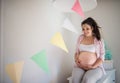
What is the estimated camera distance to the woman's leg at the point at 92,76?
4.73 ft

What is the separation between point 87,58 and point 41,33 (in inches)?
18.6

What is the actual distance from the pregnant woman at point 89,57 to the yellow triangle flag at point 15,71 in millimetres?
434

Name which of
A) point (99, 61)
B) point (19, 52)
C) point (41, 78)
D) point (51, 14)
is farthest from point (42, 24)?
point (99, 61)

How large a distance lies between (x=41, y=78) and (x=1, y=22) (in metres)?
0.64

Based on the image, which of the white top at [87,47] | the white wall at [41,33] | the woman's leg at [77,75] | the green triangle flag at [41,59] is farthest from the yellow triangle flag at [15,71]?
the white top at [87,47]

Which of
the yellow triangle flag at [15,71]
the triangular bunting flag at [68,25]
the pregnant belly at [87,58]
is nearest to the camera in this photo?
the yellow triangle flag at [15,71]

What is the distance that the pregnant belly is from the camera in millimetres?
1573

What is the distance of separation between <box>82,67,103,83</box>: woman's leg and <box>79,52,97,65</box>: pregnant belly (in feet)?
0.27

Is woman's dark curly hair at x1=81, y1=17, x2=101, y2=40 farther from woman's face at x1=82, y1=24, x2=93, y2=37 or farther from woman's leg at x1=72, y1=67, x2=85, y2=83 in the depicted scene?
woman's leg at x1=72, y1=67, x2=85, y2=83

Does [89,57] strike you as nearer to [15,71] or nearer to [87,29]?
[87,29]

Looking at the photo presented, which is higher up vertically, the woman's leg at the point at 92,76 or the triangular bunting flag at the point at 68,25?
the triangular bunting flag at the point at 68,25

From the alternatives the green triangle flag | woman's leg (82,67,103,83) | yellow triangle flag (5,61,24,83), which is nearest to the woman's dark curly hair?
woman's leg (82,67,103,83)

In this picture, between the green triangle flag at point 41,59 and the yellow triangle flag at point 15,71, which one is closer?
the yellow triangle flag at point 15,71

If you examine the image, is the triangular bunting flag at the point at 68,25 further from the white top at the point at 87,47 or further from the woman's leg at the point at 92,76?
the woman's leg at the point at 92,76
